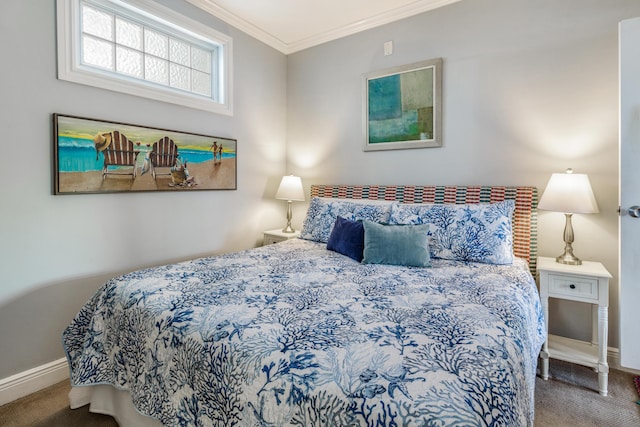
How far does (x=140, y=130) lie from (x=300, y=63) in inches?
77.0

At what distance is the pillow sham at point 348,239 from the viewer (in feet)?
7.24

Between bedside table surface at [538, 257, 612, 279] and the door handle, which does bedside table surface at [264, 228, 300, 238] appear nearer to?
bedside table surface at [538, 257, 612, 279]

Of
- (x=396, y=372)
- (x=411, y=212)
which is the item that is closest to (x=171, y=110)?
(x=411, y=212)

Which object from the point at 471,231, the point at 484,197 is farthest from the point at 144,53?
the point at 484,197

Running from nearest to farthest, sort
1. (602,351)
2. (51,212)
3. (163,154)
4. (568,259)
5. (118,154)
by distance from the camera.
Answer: (602,351) < (51,212) < (568,259) < (118,154) < (163,154)

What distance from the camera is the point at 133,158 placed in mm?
2338

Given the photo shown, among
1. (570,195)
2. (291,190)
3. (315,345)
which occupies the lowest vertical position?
(315,345)

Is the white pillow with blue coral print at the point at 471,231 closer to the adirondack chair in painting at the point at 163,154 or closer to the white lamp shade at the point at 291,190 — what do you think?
the white lamp shade at the point at 291,190

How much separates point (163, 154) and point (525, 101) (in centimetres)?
277

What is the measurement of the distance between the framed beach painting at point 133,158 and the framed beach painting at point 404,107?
137 cm

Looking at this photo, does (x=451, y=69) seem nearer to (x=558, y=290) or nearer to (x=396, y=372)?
(x=558, y=290)

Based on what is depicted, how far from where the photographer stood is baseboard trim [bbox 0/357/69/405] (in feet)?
5.99

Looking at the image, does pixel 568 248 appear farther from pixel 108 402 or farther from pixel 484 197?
pixel 108 402

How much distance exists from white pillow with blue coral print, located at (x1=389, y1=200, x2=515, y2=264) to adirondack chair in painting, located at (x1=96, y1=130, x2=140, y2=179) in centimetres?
202
